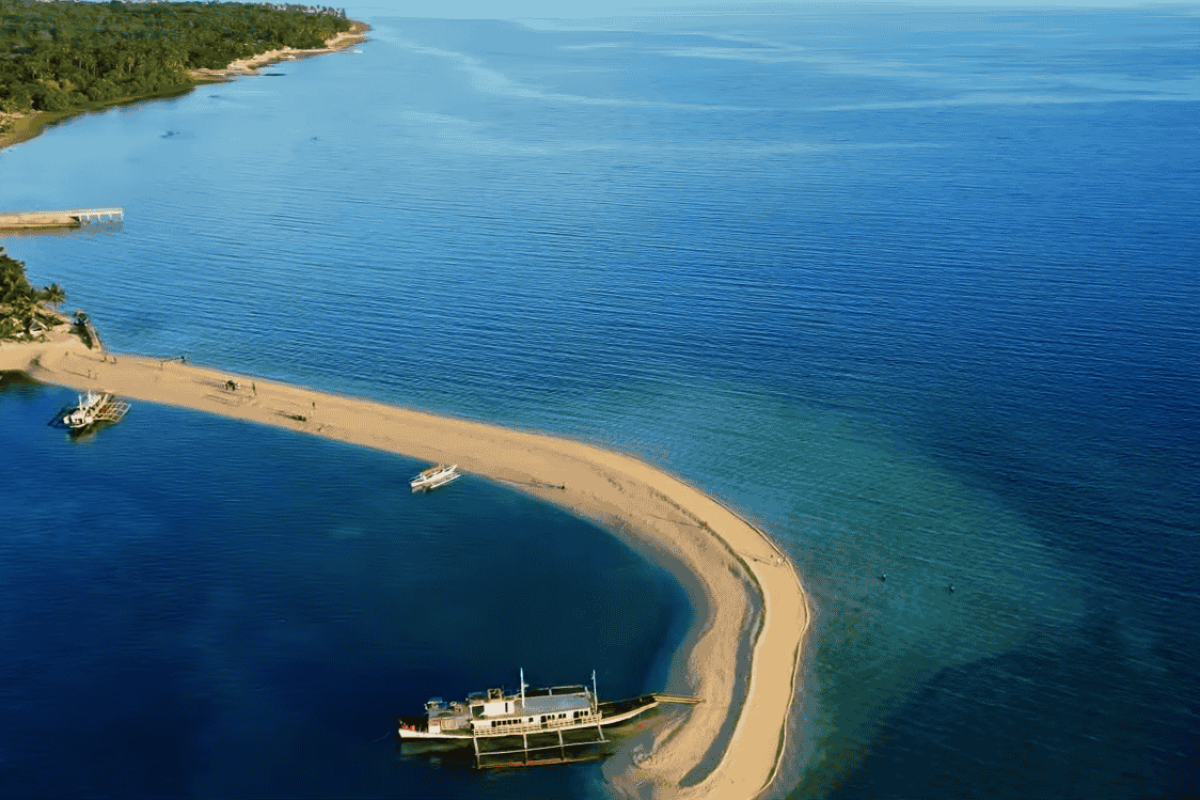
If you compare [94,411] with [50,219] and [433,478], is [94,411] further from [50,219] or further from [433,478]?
[50,219]

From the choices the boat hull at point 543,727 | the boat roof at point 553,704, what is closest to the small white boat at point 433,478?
the boat hull at point 543,727

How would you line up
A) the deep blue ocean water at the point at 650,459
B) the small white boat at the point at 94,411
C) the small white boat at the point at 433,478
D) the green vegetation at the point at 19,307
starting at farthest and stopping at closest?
1. the green vegetation at the point at 19,307
2. the small white boat at the point at 94,411
3. the small white boat at the point at 433,478
4. the deep blue ocean water at the point at 650,459

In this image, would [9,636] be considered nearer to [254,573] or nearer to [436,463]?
[254,573]

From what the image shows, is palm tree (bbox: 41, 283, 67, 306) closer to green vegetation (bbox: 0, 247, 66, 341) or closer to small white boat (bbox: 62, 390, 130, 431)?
green vegetation (bbox: 0, 247, 66, 341)

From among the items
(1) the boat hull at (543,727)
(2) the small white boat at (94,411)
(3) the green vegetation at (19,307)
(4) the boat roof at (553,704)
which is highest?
(3) the green vegetation at (19,307)

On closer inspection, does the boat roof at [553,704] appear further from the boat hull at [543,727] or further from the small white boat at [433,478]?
the small white boat at [433,478]

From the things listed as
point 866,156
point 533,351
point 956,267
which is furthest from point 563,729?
point 866,156
